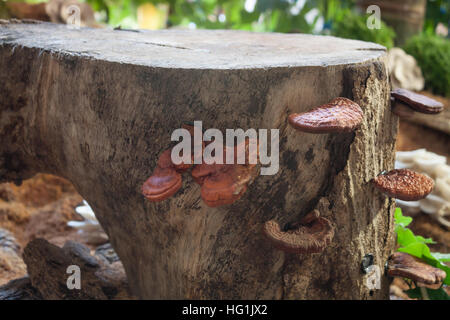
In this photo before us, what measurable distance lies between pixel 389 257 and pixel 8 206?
119 inches

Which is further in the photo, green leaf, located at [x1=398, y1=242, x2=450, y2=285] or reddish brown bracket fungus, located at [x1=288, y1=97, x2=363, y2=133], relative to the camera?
green leaf, located at [x1=398, y1=242, x2=450, y2=285]

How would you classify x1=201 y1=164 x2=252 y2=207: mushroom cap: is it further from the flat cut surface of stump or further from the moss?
the moss

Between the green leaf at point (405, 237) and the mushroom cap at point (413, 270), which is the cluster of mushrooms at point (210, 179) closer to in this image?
the mushroom cap at point (413, 270)

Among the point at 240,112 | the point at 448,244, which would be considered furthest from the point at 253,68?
the point at 448,244

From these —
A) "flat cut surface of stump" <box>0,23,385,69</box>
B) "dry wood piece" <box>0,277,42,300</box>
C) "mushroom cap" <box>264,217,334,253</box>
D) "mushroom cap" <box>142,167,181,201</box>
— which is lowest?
"dry wood piece" <box>0,277,42,300</box>

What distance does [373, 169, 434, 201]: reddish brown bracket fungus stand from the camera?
187 cm

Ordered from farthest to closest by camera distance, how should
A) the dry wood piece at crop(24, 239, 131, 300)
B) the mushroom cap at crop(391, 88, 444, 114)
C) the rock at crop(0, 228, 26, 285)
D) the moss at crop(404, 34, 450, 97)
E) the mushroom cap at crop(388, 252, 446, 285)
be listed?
the moss at crop(404, 34, 450, 97) < the rock at crop(0, 228, 26, 285) < the dry wood piece at crop(24, 239, 131, 300) < the mushroom cap at crop(388, 252, 446, 285) < the mushroom cap at crop(391, 88, 444, 114)

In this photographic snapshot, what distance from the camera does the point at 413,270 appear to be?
6.91ft

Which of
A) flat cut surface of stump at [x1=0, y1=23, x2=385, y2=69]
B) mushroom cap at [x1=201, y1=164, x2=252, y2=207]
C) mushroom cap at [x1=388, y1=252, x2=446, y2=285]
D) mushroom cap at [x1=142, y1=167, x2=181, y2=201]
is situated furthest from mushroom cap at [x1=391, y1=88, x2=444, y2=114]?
mushroom cap at [x1=142, y1=167, x2=181, y2=201]

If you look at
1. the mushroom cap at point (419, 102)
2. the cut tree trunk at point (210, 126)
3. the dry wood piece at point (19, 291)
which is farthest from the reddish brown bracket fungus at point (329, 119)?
the dry wood piece at point (19, 291)

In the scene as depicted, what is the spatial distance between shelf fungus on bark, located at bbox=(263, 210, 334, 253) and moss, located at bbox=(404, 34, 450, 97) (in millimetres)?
4610

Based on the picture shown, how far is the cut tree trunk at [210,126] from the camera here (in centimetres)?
180
